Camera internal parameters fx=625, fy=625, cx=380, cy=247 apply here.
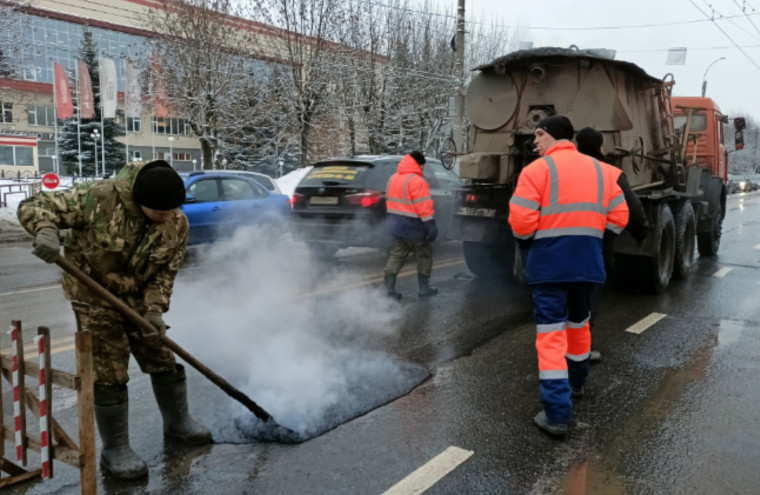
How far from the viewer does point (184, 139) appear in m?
57.3

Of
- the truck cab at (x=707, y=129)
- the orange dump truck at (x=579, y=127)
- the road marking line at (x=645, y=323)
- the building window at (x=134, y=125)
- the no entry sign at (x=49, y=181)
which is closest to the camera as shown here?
the road marking line at (x=645, y=323)

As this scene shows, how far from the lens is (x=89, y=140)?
4288 cm

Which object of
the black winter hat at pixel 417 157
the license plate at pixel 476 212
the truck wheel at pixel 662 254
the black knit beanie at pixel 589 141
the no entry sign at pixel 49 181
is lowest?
the truck wheel at pixel 662 254

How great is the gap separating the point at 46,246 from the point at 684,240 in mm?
8434

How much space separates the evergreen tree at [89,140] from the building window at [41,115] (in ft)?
26.7

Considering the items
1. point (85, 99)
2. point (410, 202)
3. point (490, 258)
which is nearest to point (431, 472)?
point (410, 202)

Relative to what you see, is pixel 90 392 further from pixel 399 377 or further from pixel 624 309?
pixel 624 309

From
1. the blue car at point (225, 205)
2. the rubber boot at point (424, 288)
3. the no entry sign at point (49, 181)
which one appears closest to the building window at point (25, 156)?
the no entry sign at point (49, 181)

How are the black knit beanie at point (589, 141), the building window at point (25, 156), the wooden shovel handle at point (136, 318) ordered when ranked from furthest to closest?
the building window at point (25, 156) < the black knit beanie at point (589, 141) < the wooden shovel handle at point (136, 318)

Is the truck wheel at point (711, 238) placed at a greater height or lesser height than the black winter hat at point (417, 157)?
lesser

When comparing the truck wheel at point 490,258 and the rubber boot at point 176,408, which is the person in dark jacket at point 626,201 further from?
the truck wheel at point 490,258

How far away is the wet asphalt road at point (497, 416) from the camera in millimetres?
3139

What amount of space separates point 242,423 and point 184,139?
5732 cm

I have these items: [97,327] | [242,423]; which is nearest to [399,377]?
[242,423]
